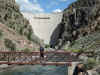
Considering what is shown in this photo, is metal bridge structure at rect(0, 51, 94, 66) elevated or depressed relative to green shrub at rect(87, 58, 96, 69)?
elevated

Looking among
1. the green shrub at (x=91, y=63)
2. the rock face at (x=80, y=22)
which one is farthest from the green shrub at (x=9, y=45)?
the rock face at (x=80, y=22)

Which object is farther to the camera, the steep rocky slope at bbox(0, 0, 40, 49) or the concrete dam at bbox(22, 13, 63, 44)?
the concrete dam at bbox(22, 13, 63, 44)

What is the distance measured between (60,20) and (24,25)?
1741cm

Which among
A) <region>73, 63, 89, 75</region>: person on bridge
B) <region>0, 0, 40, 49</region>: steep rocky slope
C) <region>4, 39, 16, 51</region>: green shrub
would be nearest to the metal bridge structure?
<region>73, 63, 89, 75</region>: person on bridge

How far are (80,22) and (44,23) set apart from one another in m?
17.5

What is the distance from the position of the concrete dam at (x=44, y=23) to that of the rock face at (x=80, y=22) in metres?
3.67

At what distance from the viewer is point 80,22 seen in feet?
158

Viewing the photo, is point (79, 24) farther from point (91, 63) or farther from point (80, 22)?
point (91, 63)

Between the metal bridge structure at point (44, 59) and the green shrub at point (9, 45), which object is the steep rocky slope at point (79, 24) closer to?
the green shrub at point (9, 45)

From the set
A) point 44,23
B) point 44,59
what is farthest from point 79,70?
point 44,23

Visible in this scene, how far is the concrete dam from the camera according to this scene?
200ft

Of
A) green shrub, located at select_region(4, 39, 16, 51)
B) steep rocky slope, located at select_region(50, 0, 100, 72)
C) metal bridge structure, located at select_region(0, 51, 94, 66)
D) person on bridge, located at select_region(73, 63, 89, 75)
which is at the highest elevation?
steep rocky slope, located at select_region(50, 0, 100, 72)

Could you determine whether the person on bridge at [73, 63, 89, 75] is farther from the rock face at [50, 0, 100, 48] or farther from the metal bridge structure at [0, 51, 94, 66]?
the rock face at [50, 0, 100, 48]

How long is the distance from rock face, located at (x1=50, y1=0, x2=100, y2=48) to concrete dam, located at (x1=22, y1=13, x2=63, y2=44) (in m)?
3.67
